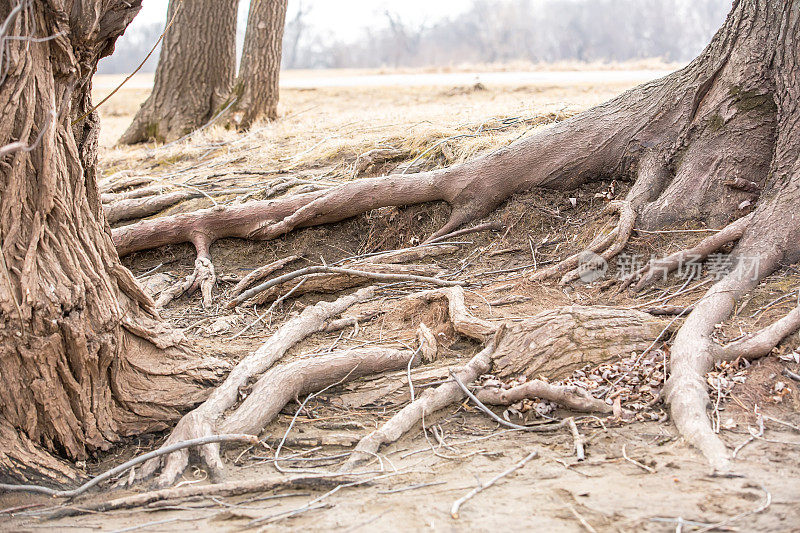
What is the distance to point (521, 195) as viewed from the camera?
20.7 ft

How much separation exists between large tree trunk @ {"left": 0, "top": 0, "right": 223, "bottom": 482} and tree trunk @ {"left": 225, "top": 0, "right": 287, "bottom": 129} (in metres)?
7.33

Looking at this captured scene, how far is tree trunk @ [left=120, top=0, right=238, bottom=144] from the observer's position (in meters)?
10.5

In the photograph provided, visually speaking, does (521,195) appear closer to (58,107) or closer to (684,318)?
(684,318)

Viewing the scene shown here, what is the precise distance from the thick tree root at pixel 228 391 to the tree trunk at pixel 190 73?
6652 mm

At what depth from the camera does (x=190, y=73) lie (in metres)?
10.8

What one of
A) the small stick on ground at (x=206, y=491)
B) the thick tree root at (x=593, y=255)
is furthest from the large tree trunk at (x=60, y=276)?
the thick tree root at (x=593, y=255)

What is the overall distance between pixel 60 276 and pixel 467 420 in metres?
2.25

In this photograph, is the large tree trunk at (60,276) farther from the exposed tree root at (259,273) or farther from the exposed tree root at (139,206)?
the exposed tree root at (139,206)

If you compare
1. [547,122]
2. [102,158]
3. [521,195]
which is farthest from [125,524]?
[102,158]

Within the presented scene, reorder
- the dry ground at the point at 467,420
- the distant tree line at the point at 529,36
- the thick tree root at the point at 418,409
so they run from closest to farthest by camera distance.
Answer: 1. the dry ground at the point at 467,420
2. the thick tree root at the point at 418,409
3. the distant tree line at the point at 529,36

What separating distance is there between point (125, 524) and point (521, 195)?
4.29 m

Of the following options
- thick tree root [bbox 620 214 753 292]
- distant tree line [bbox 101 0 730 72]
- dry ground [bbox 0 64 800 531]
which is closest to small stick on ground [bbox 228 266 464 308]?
dry ground [bbox 0 64 800 531]

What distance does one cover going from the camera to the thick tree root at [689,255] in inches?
193

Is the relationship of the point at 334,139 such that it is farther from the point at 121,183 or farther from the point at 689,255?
the point at 689,255
